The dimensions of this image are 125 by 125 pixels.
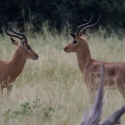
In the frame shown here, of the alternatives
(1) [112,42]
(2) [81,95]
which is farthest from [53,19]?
(2) [81,95]

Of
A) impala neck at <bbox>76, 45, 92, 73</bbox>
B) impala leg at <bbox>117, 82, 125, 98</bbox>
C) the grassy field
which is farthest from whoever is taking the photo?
impala neck at <bbox>76, 45, 92, 73</bbox>

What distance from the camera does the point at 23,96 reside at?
7645mm

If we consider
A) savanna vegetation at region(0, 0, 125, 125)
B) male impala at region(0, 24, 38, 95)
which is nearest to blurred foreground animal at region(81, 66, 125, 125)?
savanna vegetation at region(0, 0, 125, 125)

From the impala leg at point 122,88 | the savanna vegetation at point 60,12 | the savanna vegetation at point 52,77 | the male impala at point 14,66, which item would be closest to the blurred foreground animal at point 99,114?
the savanna vegetation at point 52,77

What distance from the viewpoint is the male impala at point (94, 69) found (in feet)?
25.9

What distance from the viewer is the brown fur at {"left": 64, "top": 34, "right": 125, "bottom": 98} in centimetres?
790

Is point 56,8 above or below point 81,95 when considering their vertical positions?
above

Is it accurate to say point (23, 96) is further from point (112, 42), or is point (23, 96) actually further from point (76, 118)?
point (112, 42)

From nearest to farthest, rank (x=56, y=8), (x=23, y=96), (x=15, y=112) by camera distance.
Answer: (x=15, y=112)
(x=23, y=96)
(x=56, y=8)

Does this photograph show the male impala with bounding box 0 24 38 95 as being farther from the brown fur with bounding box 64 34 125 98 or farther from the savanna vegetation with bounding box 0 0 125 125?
the brown fur with bounding box 64 34 125 98

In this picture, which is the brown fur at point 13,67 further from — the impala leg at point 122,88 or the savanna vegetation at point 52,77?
the impala leg at point 122,88

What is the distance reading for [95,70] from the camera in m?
8.37

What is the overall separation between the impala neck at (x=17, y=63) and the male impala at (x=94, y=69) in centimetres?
84

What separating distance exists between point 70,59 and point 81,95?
3377 mm
